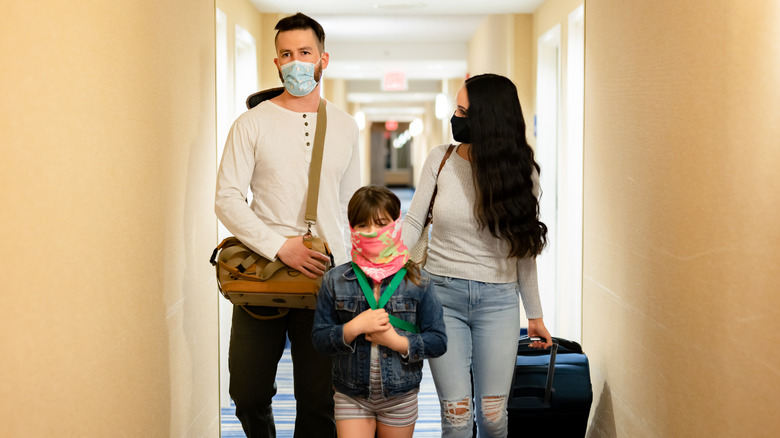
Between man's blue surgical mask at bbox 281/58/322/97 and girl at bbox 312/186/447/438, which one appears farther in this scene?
man's blue surgical mask at bbox 281/58/322/97

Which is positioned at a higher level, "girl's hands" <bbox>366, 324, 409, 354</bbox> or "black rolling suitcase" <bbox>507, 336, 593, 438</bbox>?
"girl's hands" <bbox>366, 324, 409, 354</bbox>

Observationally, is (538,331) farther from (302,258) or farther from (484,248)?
(302,258)

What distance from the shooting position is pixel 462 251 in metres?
2.47

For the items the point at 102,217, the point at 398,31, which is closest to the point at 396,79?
the point at 398,31

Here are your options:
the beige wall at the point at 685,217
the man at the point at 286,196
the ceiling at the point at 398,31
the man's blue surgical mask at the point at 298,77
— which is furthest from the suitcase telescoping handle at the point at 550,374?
the ceiling at the point at 398,31

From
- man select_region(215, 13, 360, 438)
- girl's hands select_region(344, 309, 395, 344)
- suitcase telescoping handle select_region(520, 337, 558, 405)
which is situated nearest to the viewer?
girl's hands select_region(344, 309, 395, 344)

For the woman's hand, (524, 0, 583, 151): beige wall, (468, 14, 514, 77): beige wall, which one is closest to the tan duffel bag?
the woman's hand

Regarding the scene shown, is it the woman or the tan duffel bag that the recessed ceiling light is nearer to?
the woman

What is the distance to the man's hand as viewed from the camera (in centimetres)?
239

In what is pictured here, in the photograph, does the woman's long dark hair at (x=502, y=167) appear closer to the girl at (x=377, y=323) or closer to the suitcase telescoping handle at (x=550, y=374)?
the girl at (x=377, y=323)

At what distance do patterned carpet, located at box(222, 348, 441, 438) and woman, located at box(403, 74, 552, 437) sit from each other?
1.50m

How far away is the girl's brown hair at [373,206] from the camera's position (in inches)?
83.2

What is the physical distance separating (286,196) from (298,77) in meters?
0.38

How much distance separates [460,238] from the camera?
248cm
